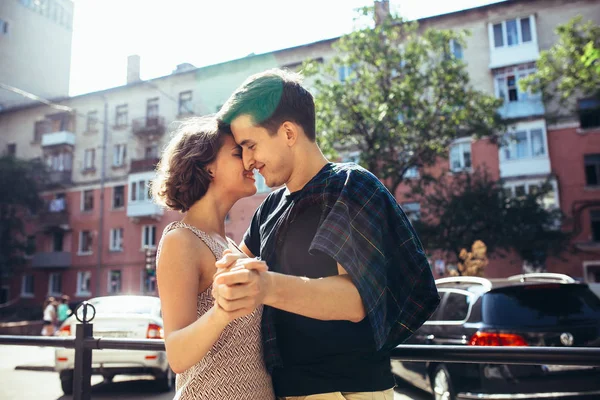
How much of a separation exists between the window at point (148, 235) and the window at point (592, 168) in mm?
24903

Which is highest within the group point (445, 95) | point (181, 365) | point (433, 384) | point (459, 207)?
point (445, 95)

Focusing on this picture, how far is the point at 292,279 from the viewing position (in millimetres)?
1295

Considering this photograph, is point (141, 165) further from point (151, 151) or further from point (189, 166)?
point (189, 166)

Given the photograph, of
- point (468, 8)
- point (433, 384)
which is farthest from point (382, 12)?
point (433, 384)

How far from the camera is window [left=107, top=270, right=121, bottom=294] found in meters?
32.7

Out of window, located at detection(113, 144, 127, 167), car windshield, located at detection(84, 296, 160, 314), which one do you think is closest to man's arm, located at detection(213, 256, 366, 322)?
car windshield, located at detection(84, 296, 160, 314)

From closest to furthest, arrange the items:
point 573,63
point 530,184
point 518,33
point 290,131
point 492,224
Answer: point 290,131 → point 573,63 → point 492,224 → point 530,184 → point 518,33

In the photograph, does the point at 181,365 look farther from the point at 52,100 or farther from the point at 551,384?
the point at 52,100

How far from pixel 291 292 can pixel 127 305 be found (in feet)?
23.0

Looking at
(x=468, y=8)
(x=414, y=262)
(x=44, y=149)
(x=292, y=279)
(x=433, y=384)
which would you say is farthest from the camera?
(x=44, y=149)

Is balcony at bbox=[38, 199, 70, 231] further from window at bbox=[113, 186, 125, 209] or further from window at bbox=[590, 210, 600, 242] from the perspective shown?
window at bbox=[590, 210, 600, 242]

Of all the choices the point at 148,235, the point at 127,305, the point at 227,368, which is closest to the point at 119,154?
the point at 148,235

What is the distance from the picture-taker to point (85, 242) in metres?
34.8

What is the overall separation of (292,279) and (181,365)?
1.45ft
